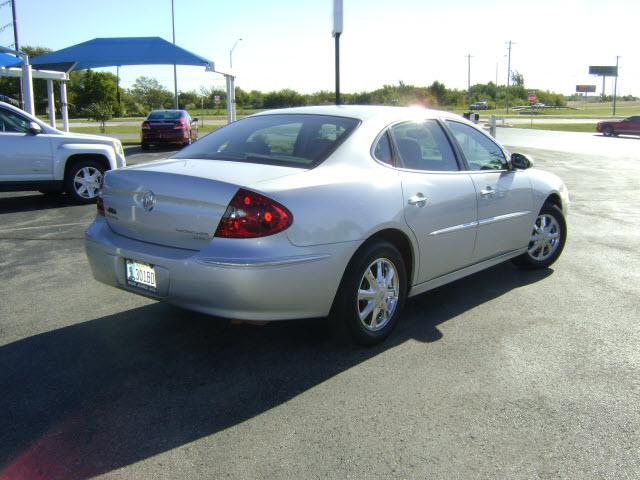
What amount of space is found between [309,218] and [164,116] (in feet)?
67.3

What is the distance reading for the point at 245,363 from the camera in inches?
158

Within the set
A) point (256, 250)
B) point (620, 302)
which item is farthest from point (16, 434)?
point (620, 302)

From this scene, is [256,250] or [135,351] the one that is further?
[135,351]

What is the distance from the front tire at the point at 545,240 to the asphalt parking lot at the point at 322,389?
40cm

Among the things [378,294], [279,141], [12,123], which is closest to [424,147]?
[279,141]

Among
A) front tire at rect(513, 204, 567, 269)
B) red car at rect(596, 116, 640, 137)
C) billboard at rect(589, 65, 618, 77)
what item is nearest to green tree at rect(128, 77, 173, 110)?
red car at rect(596, 116, 640, 137)

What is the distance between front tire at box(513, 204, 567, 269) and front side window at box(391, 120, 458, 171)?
1609mm

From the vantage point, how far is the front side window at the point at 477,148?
530cm

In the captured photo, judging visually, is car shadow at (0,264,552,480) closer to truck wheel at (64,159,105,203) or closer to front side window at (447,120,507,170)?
front side window at (447,120,507,170)

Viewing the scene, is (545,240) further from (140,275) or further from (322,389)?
(140,275)

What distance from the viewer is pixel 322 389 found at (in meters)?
3.65

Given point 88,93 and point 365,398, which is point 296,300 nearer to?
point 365,398

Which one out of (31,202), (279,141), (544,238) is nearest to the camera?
(279,141)

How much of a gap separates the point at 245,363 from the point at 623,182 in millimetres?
12703
